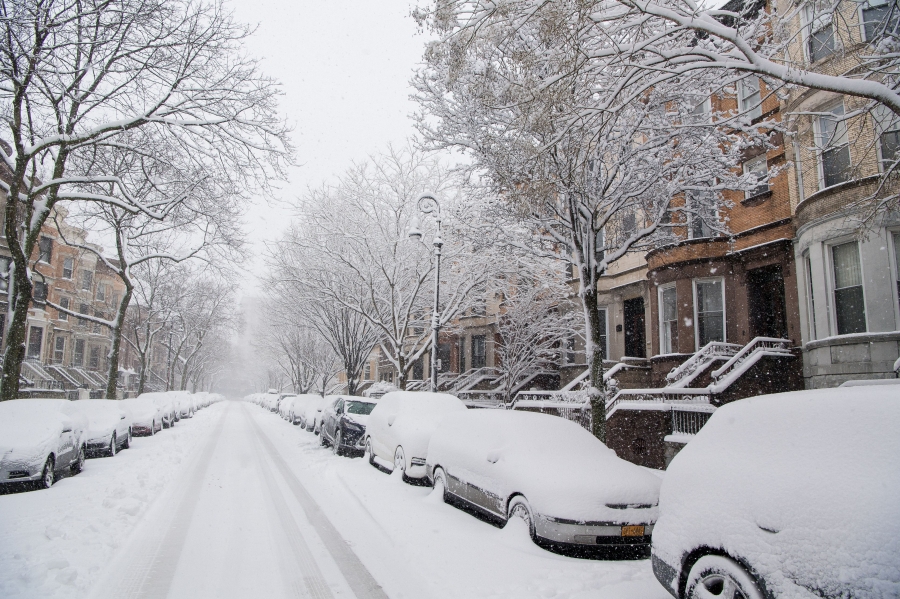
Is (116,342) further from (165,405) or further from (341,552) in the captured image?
(341,552)

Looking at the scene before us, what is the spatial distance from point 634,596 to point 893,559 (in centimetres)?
254

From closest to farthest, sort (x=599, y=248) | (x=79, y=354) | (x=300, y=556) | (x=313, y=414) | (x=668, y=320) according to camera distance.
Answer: (x=300, y=556) < (x=599, y=248) < (x=668, y=320) < (x=313, y=414) < (x=79, y=354)

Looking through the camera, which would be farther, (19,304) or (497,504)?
(19,304)

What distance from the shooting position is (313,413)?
76.0 ft

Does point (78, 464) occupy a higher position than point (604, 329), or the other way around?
point (604, 329)

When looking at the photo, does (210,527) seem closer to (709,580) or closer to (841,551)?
(709,580)

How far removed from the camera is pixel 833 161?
529 inches

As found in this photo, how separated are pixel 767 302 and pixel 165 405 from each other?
1009 inches

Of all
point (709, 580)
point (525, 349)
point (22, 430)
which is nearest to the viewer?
point (709, 580)

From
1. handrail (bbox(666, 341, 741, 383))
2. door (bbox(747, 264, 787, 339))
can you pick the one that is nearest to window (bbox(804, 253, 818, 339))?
door (bbox(747, 264, 787, 339))

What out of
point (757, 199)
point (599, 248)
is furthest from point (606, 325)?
point (599, 248)

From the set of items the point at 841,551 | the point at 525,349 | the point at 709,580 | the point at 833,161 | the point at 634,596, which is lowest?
the point at 634,596

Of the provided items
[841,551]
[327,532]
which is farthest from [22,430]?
[841,551]

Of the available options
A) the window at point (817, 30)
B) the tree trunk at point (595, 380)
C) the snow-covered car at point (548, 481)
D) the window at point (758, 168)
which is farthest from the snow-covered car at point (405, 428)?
the window at point (758, 168)
